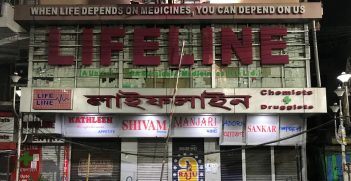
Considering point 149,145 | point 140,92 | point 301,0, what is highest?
point 301,0

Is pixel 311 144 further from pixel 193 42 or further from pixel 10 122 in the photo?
pixel 10 122

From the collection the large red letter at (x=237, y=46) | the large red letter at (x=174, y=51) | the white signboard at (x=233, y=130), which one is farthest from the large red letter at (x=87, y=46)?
the white signboard at (x=233, y=130)

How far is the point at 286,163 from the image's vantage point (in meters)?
21.3

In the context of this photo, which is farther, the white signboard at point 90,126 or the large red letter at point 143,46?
the white signboard at point 90,126

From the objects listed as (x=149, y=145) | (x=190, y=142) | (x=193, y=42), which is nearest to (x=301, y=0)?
(x=193, y=42)

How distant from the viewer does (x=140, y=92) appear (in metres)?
20.2

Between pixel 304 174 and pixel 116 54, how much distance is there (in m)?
10.9

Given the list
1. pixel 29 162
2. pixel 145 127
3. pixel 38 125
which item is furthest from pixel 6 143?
pixel 145 127

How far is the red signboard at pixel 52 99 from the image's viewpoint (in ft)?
66.2

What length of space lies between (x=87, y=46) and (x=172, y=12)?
4.48m

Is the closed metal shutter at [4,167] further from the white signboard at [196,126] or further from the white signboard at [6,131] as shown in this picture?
the white signboard at [196,126]

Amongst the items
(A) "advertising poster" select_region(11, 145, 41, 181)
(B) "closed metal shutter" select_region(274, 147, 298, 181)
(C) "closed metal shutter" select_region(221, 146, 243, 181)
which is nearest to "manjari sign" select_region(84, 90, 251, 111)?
(C) "closed metal shutter" select_region(221, 146, 243, 181)

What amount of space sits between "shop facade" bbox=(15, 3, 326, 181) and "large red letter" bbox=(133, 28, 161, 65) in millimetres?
49

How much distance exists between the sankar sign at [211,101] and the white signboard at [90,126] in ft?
3.64
